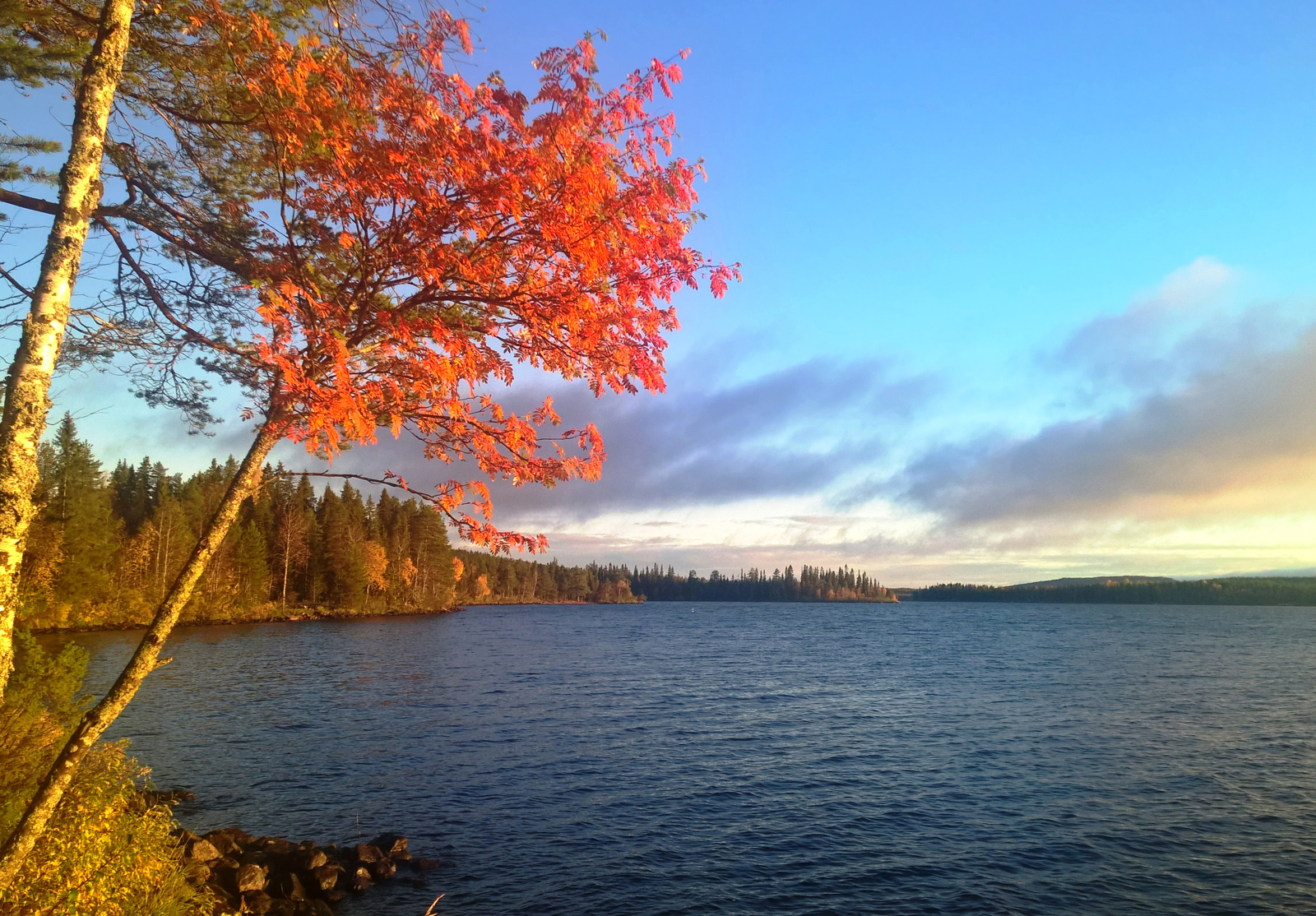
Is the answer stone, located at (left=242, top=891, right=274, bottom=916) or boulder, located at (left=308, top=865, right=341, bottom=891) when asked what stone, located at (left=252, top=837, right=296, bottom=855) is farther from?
stone, located at (left=242, top=891, right=274, bottom=916)

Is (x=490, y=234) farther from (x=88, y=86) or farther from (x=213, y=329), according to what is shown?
(x=213, y=329)

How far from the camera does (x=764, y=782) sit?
24609 mm

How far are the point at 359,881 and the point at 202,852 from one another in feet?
11.0

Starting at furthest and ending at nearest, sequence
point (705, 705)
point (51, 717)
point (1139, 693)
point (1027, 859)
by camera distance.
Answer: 1. point (1139, 693)
2. point (705, 705)
3. point (1027, 859)
4. point (51, 717)

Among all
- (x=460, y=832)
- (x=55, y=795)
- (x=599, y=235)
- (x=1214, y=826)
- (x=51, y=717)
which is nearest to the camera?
(x=55, y=795)

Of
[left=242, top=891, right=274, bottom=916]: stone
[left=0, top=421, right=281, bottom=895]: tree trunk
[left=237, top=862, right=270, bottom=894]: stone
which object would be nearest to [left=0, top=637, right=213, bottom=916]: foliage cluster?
[left=237, top=862, right=270, bottom=894]: stone

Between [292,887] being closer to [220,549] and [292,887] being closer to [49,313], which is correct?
[49,313]

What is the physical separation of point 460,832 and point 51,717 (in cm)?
1006

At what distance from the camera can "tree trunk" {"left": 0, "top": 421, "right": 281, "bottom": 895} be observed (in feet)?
22.1

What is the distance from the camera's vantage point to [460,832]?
767 inches

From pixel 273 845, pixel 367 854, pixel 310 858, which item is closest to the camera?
pixel 310 858

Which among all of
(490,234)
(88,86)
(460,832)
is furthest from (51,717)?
(490,234)

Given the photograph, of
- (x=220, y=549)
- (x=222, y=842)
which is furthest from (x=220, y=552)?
(x=222, y=842)

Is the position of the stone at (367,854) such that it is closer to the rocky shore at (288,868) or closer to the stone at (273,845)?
the rocky shore at (288,868)
